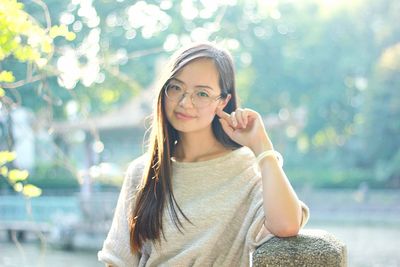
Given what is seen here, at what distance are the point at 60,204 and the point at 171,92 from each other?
1032 centimetres

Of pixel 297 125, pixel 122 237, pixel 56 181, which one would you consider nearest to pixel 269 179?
pixel 122 237

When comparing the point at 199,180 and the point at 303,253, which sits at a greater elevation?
the point at 199,180

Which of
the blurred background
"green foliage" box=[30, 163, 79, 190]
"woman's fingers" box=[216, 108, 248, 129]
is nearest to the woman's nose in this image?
"woman's fingers" box=[216, 108, 248, 129]

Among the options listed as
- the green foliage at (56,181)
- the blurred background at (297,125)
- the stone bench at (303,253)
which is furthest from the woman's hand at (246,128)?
the green foliage at (56,181)

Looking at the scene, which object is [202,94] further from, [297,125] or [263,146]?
[297,125]

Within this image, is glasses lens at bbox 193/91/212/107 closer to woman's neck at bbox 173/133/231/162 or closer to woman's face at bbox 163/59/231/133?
woman's face at bbox 163/59/231/133

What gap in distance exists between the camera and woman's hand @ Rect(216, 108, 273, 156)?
5.36 feet

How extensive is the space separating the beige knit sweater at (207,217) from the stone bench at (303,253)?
0.46 feet

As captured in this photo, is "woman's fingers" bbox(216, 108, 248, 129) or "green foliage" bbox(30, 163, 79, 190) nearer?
"woman's fingers" bbox(216, 108, 248, 129)

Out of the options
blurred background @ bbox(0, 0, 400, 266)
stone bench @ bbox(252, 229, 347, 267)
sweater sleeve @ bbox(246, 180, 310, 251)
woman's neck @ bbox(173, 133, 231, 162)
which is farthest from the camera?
blurred background @ bbox(0, 0, 400, 266)

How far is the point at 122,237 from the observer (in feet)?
5.83

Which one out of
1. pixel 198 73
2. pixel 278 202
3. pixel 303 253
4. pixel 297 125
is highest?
pixel 297 125

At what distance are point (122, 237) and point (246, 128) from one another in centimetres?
44

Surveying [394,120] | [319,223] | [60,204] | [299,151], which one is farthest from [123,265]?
[299,151]
